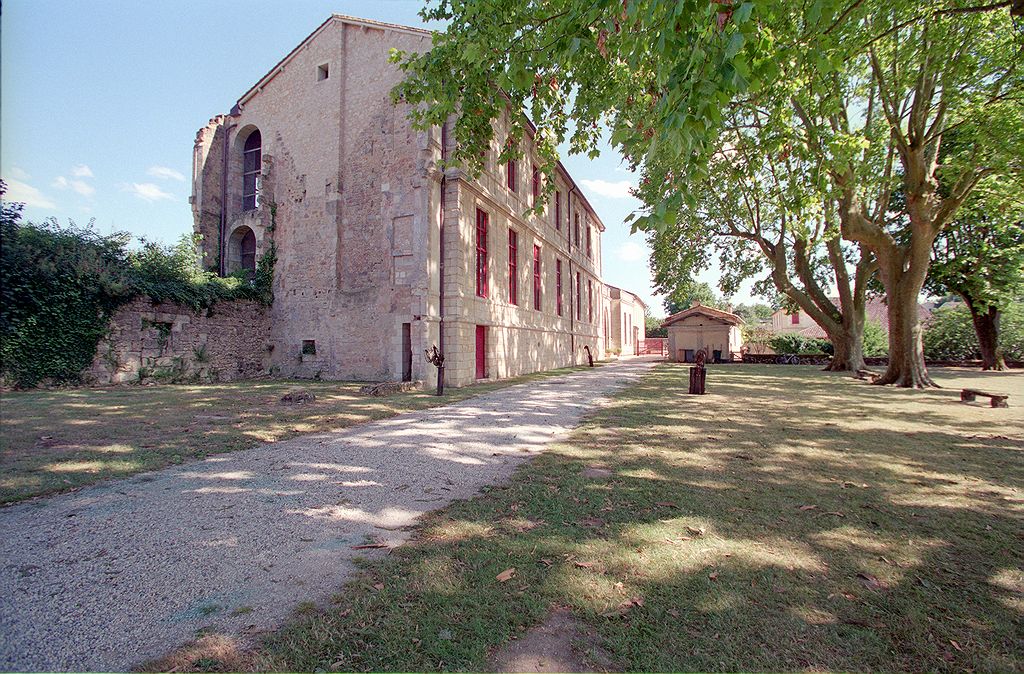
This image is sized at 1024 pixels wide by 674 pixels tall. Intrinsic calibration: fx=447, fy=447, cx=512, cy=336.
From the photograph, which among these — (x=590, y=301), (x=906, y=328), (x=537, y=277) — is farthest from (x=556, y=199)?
A: (x=906, y=328)

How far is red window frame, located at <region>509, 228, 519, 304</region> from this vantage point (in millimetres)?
16359

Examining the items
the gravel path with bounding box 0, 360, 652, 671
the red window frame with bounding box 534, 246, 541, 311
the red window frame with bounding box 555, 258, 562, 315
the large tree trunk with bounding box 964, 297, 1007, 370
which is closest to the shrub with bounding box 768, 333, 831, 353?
the large tree trunk with bounding box 964, 297, 1007, 370

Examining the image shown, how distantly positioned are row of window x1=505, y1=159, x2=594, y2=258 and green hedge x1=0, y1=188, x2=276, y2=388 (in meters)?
11.3

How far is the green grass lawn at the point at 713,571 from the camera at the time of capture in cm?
174

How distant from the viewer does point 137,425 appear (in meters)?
6.16

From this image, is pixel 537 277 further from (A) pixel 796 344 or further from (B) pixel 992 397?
(A) pixel 796 344

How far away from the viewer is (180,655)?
1.68 metres

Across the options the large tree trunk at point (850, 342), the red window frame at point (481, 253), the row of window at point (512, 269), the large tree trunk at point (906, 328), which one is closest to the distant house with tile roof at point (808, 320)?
the large tree trunk at point (850, 342)

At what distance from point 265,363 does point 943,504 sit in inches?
678

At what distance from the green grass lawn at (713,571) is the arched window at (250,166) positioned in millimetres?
18758

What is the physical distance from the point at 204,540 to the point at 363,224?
12481mm

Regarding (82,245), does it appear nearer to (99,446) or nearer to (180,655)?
(99,446)

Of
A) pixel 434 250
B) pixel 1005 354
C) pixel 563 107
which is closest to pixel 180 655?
pixel 563 107

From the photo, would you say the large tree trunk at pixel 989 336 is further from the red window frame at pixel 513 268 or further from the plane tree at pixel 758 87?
the red window frame at pixel 513 268
